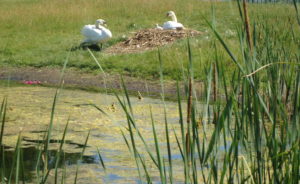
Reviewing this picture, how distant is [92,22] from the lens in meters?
17.9

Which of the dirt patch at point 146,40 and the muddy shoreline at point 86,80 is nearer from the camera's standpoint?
the muddy shoreline at point 86,80

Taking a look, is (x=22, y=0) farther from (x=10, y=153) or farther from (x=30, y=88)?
(x=10, y=153)

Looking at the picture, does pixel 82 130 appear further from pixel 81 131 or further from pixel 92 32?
pixel 92 32

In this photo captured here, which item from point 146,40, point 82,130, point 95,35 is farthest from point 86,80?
point 82,130

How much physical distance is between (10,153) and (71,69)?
683 cm

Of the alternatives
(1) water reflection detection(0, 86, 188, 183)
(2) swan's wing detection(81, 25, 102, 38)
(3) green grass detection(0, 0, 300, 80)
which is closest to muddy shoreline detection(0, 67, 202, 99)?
(3) green grass detection(0, 0, 300, 80)

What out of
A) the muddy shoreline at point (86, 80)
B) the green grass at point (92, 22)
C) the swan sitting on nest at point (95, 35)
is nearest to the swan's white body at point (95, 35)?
the swan sitting on nest at point (95, 35)

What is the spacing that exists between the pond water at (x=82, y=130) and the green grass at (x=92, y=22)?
1800mm

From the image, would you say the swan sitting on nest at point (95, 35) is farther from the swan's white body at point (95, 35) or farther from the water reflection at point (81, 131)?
the water reflection at point (81, 131)

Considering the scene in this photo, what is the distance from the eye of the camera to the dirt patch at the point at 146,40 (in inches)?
549

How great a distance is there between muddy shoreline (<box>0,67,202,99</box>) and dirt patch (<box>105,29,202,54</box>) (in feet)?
6.09

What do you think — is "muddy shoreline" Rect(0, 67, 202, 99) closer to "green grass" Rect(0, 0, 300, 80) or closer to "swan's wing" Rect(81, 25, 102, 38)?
"green grass" Rect(0, 0, 300, 80)

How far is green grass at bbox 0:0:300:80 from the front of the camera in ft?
40.2

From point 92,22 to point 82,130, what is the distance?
11.2m
